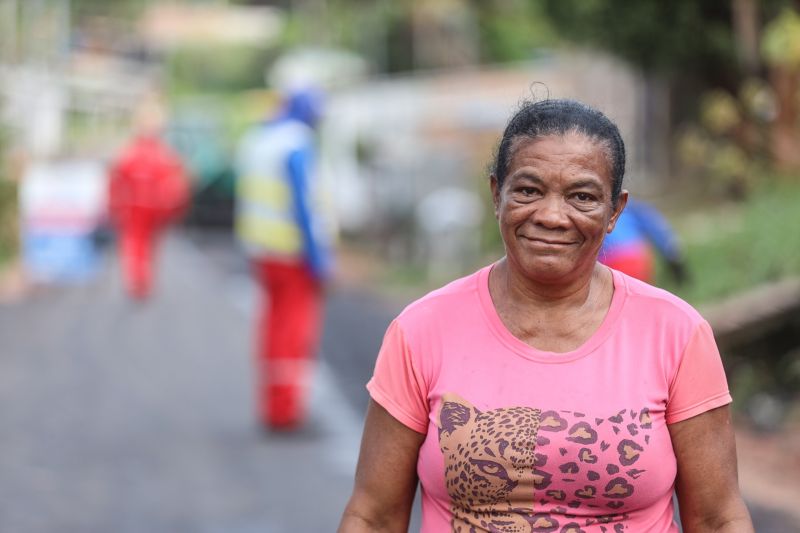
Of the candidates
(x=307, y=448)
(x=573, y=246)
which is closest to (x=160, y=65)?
(x=307, y=448)

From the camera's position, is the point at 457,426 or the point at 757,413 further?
the point at 757,413

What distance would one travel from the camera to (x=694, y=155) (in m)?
12.0

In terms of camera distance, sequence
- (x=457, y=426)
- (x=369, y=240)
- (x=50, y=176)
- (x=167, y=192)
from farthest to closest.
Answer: (x=369, y=240) → (x=50, y=176) → (x=167, y=192) → (x=457, y=426)

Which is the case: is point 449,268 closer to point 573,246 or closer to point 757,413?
point 757,413

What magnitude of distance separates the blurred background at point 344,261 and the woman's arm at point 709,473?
32.4 inches

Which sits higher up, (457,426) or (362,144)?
(457,426)

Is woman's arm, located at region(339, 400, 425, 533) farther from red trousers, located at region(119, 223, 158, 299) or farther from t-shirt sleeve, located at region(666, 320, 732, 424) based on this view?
red trousers, located at region(119, 223, 158, 299)

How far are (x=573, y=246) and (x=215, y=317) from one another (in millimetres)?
13358

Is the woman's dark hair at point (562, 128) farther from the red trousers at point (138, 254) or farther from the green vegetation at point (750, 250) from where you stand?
the red trousers at point (138, 254)

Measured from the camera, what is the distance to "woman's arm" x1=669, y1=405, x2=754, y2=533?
304 centimetres

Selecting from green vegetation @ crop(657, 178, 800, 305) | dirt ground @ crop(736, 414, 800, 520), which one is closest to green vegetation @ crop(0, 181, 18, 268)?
green vegetation @ crop(657, 178, 800, 305)

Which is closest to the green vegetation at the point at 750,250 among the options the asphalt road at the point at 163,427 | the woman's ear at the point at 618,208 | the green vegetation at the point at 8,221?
the asphalt road at the point at 163,427

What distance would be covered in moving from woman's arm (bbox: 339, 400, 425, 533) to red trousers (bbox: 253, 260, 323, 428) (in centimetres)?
A: 604

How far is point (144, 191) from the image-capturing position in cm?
1602
